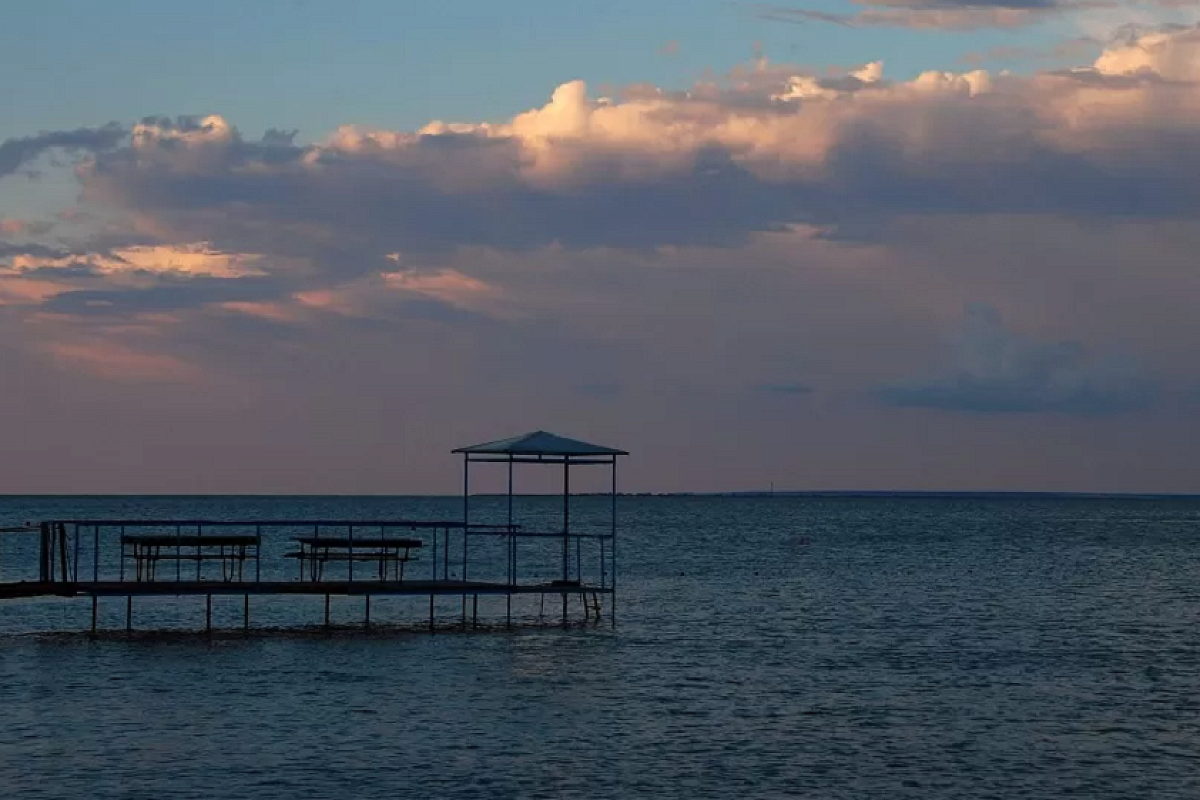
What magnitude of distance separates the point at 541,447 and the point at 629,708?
33.1ft

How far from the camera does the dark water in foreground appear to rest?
66.7 ft

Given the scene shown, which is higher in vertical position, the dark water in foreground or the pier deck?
the pier deck

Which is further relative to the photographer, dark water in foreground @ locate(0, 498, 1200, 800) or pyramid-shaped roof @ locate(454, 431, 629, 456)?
pyramid-shaped roof @ locate(454, 431, 629, 456)

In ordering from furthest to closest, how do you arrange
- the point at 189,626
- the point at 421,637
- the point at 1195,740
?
the point at 189,626 < the point at 421,637 < the point at 1195,740

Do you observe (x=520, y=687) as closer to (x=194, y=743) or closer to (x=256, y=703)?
(x=256, y=703)

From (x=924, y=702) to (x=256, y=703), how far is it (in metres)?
11.6

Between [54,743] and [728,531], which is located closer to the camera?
[54,743]

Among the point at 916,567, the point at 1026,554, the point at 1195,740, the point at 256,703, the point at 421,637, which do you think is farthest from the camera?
the point at 1026,554

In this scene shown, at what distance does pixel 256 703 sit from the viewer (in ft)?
85.5

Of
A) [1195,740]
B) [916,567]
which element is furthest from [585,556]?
[1195,740]

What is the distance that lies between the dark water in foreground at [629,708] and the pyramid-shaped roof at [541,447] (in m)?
4.32

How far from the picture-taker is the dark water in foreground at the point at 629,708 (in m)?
20.3

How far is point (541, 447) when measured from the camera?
115 ft

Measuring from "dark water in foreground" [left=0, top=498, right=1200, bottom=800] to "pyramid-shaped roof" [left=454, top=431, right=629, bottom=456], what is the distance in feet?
14.2
